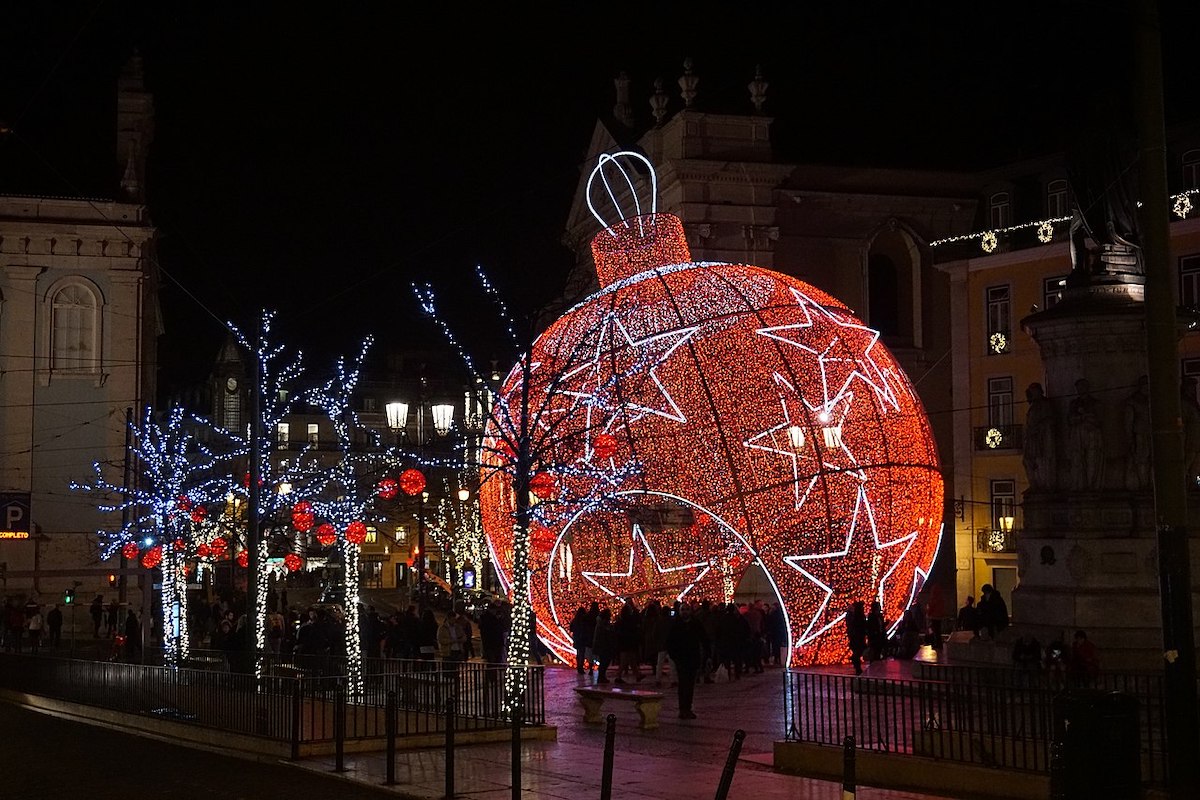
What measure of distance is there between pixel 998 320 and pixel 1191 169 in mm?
6847

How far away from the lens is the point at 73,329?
176 feet

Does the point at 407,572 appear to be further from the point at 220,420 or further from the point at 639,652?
the point at 639,652

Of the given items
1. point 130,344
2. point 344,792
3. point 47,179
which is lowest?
point 344,792

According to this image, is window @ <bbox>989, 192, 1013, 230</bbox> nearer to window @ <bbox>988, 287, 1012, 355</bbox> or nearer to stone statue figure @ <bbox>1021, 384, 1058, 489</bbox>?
window @ <bbox>988, 287, 1012, 355</bbox>

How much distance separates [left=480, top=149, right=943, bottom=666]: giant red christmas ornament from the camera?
2800 centimetres

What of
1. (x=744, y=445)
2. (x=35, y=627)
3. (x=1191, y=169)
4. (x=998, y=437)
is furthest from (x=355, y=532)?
(x=1191, y=169)

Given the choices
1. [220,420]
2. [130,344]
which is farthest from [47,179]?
[220,420]

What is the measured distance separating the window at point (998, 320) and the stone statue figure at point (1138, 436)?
25993mm

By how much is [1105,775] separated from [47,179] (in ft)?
167

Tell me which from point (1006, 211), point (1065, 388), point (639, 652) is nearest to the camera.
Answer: point (1065, 388)

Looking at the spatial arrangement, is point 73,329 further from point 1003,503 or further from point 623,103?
point 1003,503

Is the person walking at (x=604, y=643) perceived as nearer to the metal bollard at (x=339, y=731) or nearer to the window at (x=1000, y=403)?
the metal bollard at (x=339, y=731)

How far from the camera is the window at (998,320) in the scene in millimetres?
44844

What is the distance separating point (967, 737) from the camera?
1387 centimetres
